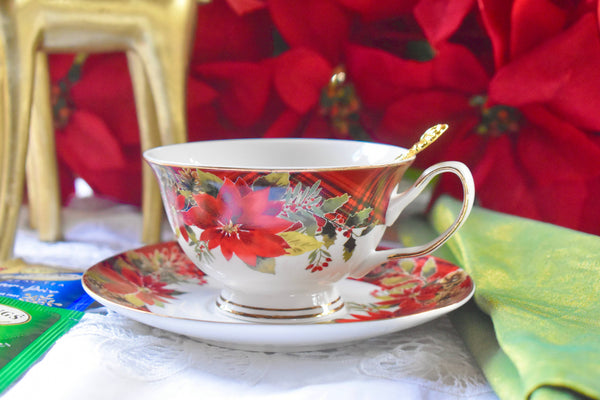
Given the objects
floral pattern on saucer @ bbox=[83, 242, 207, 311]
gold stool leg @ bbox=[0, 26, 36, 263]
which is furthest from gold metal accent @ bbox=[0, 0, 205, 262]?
floral pattern on saucer @ bbox=[83, 242, 207, 311]

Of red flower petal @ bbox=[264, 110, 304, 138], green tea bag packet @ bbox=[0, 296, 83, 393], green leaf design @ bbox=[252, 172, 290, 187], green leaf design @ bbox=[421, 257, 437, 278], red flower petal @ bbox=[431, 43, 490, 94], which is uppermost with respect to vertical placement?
red flower petal @ bbox=[431, 43, 490, 94]

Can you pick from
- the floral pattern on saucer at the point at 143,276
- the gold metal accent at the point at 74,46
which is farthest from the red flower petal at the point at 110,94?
the floral pattern on saucer at the point at 143,276

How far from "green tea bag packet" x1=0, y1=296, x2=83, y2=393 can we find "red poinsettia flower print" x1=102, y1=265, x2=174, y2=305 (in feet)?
0.10

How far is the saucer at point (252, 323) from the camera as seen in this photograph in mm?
306

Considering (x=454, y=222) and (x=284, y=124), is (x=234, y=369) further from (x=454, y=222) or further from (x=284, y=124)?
(x=284, y=124)

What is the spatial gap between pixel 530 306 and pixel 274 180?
0.54 ft

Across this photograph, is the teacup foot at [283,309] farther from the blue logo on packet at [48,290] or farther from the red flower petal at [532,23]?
the red flower petal at [532,23]

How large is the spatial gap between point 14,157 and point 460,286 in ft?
1.17

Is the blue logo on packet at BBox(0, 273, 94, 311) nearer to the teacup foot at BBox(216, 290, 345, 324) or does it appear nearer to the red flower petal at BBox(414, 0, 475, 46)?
the teacup foot at BBox(216, 290, 345, 324)

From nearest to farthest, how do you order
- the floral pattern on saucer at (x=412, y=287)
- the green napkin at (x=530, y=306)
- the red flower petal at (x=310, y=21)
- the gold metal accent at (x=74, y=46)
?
1. the green napkin at (x=530, y=306)
2. the floral pattern on saucer at (x=412, y=287)
3. the gold metal accent at (x=74, y=46)
4. the red flower petal at (x=310, y=21)

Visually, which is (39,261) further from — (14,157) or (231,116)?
(231,116)

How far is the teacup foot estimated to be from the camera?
38 cm

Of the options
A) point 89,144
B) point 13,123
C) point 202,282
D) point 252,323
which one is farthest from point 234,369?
point 89,144

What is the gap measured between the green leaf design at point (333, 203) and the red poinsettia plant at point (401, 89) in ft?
0.70
